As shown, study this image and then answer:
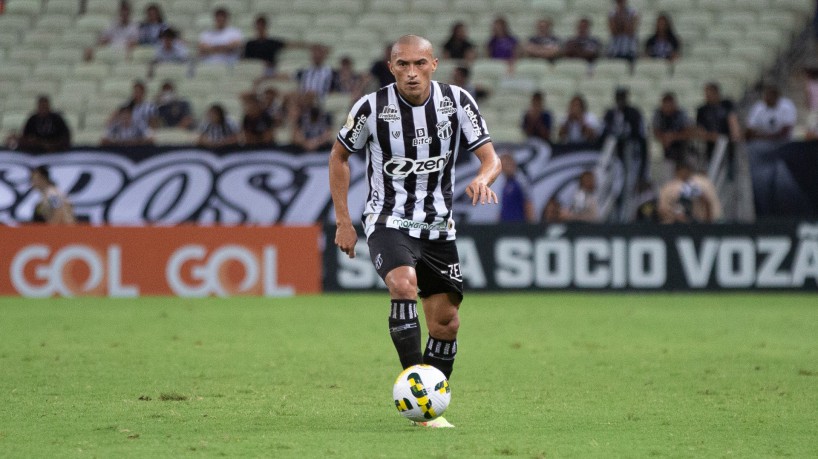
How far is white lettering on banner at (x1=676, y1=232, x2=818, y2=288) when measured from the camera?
17.4 m

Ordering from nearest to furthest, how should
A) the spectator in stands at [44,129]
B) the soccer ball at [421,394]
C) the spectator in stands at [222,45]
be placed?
1. the soccer ball at [421,394]
2. the spectator in stands at [44,129]
3. the spectator in stands at [222,45]

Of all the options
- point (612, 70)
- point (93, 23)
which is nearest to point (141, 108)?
point (93, 23)

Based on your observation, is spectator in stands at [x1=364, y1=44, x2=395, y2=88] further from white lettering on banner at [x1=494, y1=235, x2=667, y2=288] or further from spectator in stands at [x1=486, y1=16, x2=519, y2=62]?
white lettering on banner at [x1=494, y1=235, x2=667, y2=288]

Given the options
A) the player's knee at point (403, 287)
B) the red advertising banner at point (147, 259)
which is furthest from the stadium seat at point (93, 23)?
the player's knee at point (403, 287)

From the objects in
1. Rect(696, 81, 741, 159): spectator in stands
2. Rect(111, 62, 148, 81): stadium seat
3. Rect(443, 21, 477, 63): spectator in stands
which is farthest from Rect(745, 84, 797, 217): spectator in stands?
Rect(111, 62, 148, 81): stadium seat

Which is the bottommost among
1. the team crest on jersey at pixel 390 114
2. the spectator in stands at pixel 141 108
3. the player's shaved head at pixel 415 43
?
the spectator in stands at pixel 141 108

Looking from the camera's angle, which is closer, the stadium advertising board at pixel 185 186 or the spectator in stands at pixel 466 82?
the stadium advertising board at pixel 185 186

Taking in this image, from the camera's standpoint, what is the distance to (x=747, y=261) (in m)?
17.5

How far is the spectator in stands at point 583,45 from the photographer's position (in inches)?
813

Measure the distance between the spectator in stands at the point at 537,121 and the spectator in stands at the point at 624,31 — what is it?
2.60 metres

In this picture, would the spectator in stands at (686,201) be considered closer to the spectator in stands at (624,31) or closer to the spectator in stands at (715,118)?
the spectator in stands at (715,118)

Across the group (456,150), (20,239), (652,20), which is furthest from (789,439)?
(652,20)

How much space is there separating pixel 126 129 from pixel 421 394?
13902 mm

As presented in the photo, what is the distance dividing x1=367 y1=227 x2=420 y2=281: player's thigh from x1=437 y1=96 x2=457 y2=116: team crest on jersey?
2.35ft
